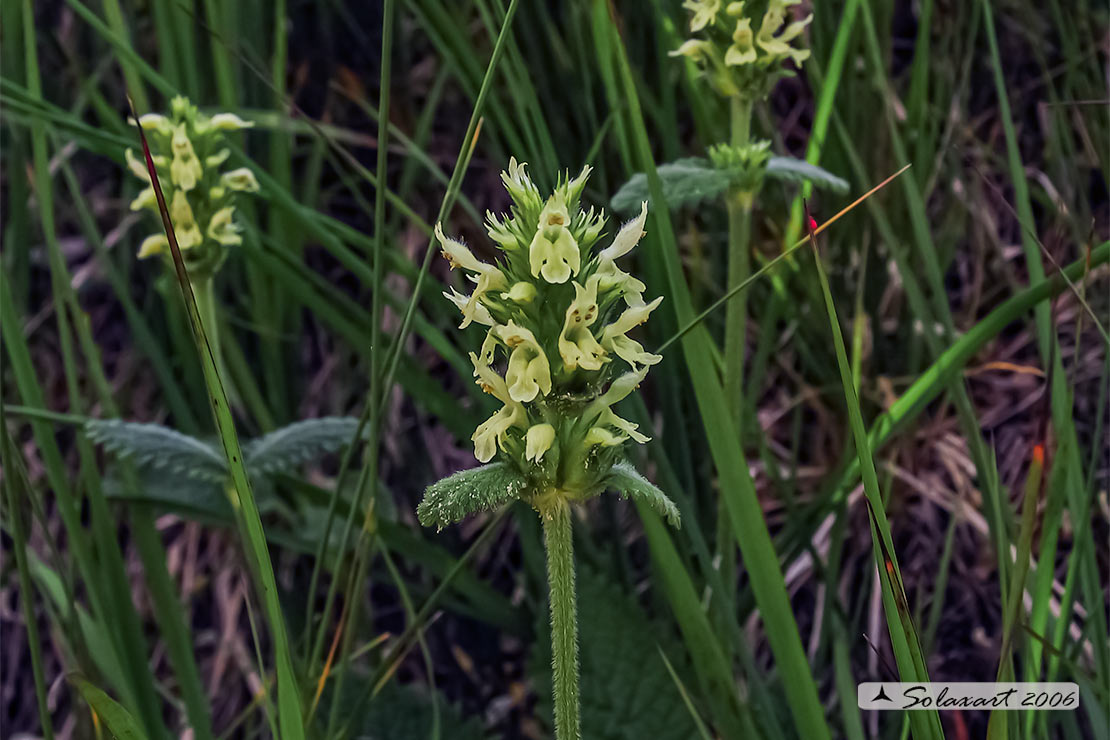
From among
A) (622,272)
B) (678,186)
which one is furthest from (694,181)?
(622,272)

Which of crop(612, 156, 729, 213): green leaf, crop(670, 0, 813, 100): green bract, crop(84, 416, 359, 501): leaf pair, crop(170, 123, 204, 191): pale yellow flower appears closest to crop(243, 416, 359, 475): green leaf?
crop(84, 416, 359, 501): leaf pair

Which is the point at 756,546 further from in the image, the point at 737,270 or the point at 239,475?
the point at 737,270

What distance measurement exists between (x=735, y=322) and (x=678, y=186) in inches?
7.4

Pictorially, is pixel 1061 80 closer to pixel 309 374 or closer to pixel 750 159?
pixel 750 159

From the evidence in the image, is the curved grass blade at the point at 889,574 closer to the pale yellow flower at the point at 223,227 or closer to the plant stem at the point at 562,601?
the plant stem at the point at 562,601

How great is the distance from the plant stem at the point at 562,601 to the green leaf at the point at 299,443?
60 cm

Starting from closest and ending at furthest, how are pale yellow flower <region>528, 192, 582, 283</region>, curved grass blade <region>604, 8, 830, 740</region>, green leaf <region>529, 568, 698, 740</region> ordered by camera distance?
pale yellow flower <region>528, 192, 582, 283</region>, curved grass blade <region>604, 8, 830, 740</region>, green leaf <region>529, 568, 698, 740</region>

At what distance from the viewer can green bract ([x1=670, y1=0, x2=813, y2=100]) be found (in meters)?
1.21

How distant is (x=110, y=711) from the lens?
2.15 ft

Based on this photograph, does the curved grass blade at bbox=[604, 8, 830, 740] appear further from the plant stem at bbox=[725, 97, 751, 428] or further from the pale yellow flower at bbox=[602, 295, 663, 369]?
the plant stem at bbox=[725, 97, 751, 428]

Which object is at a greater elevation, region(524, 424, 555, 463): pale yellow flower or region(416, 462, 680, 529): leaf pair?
region(524, 424, 555, 463): pale yellow flower

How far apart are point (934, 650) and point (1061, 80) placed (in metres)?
1.03

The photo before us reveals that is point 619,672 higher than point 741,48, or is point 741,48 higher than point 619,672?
point 741,48

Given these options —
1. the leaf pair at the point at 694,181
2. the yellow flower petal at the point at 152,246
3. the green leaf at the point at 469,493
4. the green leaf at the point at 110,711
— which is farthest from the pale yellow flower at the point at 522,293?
the yellow flower petal at the point at 152,246
